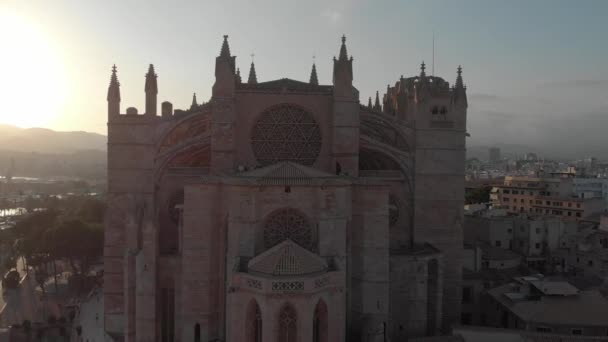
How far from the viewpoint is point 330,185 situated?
23172mm

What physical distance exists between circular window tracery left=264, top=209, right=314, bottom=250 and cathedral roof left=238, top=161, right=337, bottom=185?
151 centimetres

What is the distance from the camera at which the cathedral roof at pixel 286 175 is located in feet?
74.5

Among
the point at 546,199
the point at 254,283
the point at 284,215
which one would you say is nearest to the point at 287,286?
the point at 254,283

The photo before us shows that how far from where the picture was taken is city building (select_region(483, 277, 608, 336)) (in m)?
25.5

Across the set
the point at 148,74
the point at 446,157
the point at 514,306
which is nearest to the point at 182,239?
the point at 148,74

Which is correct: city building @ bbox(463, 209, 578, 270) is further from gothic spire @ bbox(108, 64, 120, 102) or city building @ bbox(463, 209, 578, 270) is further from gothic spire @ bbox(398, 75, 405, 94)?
gothic spire @ bbox(108, 64, 120, 102)

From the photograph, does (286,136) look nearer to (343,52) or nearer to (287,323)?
(343,52)

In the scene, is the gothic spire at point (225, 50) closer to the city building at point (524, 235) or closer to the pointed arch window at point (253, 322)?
the pointed arch window at point (253, 322)

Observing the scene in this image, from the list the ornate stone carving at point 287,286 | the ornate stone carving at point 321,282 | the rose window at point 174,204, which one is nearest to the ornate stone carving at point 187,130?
the rose window at point 174,204

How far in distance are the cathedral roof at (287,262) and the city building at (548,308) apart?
510 inches

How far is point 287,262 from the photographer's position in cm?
2072

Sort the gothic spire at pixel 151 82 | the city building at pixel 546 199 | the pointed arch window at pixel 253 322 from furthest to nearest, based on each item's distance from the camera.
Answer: the city building at pixel 546 199 → the gothic spire at pixel 151 82 → the pointed arch window at pixel 253 322

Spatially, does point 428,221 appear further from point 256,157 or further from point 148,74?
point 148,74

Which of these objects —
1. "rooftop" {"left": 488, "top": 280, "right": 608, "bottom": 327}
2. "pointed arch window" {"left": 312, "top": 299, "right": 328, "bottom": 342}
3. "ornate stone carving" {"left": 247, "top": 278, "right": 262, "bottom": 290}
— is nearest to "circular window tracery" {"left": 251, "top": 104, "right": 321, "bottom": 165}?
"ornate stone carving" {"left": 247, "top": 278, "right": 262, "bottom": 290}
